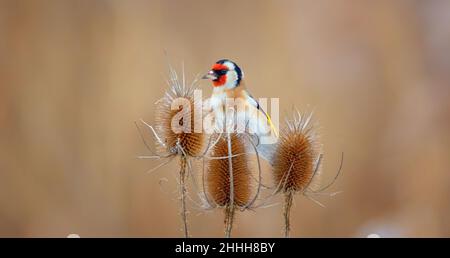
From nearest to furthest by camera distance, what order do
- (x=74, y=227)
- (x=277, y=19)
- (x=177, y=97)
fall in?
1. (x=177, y=97)
2. (x=74, y=227)
3. (x=277, y=19)

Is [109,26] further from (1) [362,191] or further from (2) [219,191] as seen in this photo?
(2) [219,191]

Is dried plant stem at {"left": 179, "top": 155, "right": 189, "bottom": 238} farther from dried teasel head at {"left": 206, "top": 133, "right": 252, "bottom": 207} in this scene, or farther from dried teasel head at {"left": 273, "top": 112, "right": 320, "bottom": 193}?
dried teasel head at {"left": 273, "top": 112, "right": 320, "bottom": 193}

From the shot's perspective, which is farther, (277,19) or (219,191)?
Result: (277,19)

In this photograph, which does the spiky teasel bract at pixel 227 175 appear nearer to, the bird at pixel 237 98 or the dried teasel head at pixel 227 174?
the dried teasel head at pixel 227 174

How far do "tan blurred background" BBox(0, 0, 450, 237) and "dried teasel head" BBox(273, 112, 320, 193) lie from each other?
1.58 metres

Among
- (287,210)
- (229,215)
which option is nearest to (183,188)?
(229,215)

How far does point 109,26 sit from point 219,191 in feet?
6.33

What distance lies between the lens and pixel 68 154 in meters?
3.16

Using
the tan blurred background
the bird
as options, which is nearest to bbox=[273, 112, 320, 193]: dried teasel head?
the bird

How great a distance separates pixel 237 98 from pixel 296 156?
1.10 ft

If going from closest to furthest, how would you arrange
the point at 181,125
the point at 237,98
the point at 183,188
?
the point at 183,188
the point at 181,125
the point at 237,98

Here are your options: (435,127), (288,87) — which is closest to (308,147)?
(288,87)

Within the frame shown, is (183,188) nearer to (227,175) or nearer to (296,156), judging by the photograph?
(227,175)

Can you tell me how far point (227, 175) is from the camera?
1.51m
